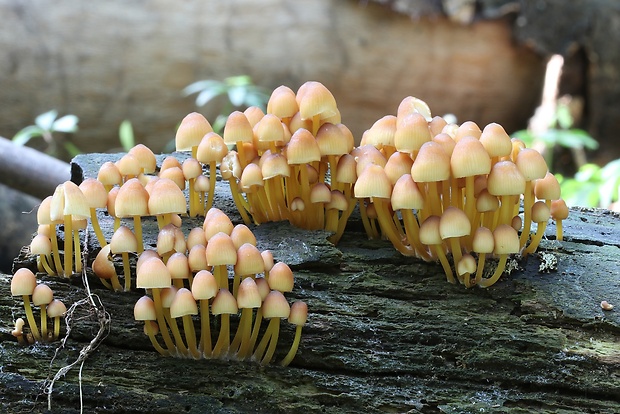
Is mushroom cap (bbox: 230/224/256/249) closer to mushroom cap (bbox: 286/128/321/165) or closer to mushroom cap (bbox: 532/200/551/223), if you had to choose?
mushroom cap (bbox: 286/128/321/165)

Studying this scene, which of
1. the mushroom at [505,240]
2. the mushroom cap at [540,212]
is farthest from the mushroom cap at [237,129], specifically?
the mushroom cap at [540,212]

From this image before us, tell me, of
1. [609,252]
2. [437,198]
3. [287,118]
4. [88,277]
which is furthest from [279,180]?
[609,252]

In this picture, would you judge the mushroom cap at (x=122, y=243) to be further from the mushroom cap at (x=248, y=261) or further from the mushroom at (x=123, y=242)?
the mushroom cap at (x=248, y=261)

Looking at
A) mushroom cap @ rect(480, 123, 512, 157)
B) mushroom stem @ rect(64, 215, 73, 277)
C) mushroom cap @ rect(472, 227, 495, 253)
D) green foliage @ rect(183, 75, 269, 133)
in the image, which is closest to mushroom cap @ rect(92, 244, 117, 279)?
mushroom stem @ rect(64, 215, 73, 277)

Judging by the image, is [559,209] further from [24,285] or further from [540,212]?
[24,285]

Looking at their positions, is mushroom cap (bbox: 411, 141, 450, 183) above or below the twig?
above
